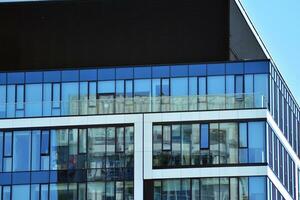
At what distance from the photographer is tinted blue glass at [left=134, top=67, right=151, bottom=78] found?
94.4 m

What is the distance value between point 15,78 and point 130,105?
26.5 ft

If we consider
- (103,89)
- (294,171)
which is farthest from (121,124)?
(294,171)

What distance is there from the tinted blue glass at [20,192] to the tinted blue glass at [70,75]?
7610mm

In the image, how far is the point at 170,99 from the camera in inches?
3676

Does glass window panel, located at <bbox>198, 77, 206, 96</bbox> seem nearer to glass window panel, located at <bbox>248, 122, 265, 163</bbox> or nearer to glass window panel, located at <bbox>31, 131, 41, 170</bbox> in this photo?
glass window panel, located at <bbox>248, 122, 265, 163</bbox>

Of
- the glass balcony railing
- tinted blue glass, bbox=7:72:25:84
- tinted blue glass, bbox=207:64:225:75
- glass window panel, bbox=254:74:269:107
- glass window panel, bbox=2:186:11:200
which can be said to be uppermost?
tinted blue glass, bbox=207:64:225:75

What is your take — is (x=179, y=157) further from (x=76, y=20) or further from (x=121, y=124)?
(x=76, y=20)

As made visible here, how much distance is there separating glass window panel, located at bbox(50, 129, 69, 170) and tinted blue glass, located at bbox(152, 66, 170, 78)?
267 inches

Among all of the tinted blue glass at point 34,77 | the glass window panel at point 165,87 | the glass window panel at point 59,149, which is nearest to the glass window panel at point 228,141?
the glass window panel at point 165,87

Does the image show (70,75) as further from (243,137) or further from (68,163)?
(243,137)

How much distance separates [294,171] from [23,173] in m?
20.4

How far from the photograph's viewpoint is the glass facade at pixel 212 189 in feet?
295

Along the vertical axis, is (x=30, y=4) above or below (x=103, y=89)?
above

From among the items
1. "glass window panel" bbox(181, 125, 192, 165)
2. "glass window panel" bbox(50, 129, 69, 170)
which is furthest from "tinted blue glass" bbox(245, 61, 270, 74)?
"glass window panel" bbox(50, 129, 69, 170)
